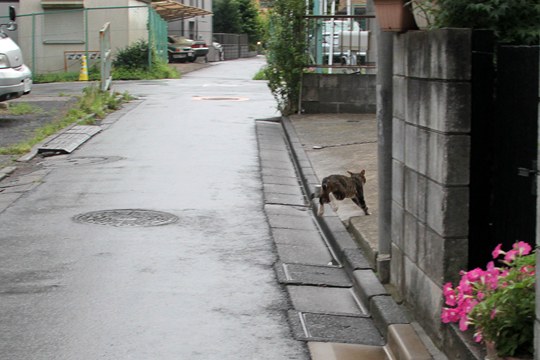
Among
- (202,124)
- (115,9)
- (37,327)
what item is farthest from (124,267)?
(115,9)

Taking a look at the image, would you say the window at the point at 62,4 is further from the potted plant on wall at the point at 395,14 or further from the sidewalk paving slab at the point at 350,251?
the potted plant on wall at the point at 395,14

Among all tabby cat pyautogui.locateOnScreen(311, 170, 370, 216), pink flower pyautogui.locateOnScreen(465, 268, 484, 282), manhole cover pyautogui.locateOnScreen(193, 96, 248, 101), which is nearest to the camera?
pink flower pyautogui.locateOnScreen(465, 268, 484, 282)

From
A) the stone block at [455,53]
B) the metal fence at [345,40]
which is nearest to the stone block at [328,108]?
the metal fence at [345,40]

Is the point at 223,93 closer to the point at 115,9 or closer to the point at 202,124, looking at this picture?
the point at 202,124

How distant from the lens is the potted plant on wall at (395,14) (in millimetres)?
6168

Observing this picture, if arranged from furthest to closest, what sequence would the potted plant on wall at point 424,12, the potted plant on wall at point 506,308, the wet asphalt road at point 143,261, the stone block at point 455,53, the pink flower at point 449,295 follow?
the wet asphalt road at point 143,261
the potted plant on wall at point 424,12
the stone block at point 455,53
the pink flower at point 449,295
the potted plant on wall at point 506,308

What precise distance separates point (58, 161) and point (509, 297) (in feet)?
33.3

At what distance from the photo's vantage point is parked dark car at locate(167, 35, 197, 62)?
46531mm

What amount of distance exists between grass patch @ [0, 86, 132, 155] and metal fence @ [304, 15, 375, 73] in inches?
184

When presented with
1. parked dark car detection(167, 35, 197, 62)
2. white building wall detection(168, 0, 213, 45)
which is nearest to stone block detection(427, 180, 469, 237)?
parked dark car detection(167, 35, 197, 62)

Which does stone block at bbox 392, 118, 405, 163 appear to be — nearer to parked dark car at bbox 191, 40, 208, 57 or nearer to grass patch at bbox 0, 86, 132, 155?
grass patch at bbox 0, 86, 132, 155

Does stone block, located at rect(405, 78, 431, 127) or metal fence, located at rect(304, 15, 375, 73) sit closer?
stone block, located at rect(405, 78, 431, 127)

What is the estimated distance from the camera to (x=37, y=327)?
6148 millimetres

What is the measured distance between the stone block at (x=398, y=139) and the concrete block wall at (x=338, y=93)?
1070 centimetres
